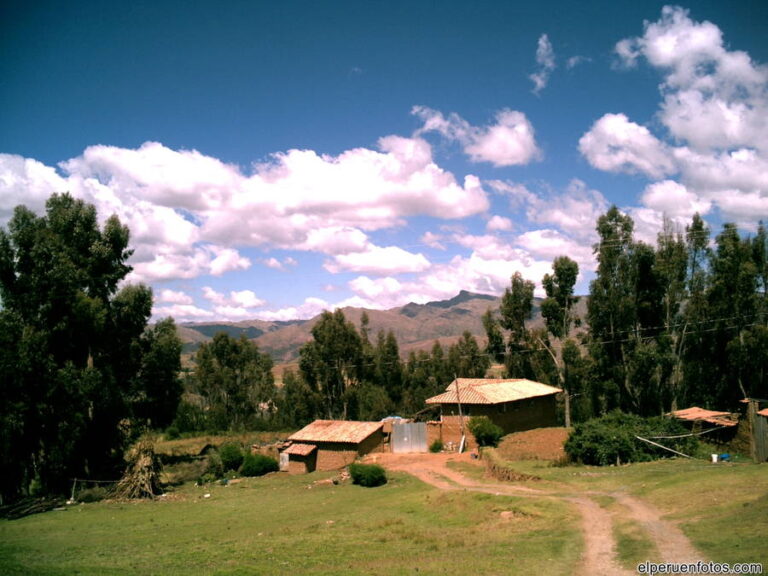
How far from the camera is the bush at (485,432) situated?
120 ft

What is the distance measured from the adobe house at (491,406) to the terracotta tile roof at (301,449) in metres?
9.39

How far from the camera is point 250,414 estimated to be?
76125 millimetres

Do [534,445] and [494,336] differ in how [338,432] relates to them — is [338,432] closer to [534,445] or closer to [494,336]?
[534,445]

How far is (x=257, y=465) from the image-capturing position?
3903cm

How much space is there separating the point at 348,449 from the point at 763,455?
2541 cm

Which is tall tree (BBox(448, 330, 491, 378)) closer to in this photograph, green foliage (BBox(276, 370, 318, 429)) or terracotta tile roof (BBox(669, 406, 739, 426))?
green foliage (BBox(276, 370, 318, 429))

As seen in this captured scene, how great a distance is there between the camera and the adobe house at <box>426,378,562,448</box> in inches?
1548

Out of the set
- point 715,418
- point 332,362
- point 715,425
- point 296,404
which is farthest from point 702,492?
point 296,404

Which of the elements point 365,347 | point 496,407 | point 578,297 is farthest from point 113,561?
point 365,347

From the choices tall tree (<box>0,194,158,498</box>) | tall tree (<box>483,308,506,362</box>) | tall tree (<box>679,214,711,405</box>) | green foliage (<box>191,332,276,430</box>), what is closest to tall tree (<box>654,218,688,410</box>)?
tall tree (<box>679,214,711,405</box>)

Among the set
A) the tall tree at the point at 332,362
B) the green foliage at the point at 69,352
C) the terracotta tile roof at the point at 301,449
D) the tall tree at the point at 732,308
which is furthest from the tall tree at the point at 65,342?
the tall tree at the point at 732,308

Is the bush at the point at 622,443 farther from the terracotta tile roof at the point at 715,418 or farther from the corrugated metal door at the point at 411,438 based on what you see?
the corrugated metal door at the point at 411,438

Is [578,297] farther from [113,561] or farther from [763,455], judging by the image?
[113,561]

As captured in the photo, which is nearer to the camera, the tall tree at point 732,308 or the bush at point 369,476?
the bush at point 369,476
